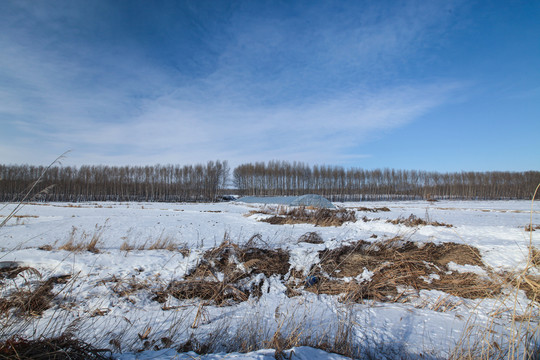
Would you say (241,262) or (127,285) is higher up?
(241,262)

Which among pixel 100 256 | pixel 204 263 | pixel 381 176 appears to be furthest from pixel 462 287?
pixel 381 176

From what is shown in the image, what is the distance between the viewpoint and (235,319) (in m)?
3.87

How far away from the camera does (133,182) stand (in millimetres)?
60969

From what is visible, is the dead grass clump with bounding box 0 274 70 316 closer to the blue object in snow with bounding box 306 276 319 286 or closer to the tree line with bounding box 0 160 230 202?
the blue object in snow with bounding box 306 276 319 286

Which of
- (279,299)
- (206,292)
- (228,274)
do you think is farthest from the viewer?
(228,274)

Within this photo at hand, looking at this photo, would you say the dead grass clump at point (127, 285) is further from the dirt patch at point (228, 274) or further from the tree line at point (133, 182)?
the tree line at point (133, 182)

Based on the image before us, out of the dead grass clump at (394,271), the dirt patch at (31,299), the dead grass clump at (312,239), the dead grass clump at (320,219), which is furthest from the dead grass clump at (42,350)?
the dead grass clump at (320,219)

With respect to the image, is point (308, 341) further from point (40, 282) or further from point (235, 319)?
point (40, 282)

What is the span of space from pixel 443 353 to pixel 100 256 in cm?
646

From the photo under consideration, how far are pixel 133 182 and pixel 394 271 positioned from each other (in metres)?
66.3

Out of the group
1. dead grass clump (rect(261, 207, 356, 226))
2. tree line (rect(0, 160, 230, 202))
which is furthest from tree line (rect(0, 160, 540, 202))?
dead grass clump (rect(261, 207, 356, 226))

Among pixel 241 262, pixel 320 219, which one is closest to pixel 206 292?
pixel 241 262

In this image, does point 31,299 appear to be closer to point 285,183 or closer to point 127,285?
point 127,285

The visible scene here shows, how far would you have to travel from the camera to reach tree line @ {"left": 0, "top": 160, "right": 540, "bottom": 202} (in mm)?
59062
